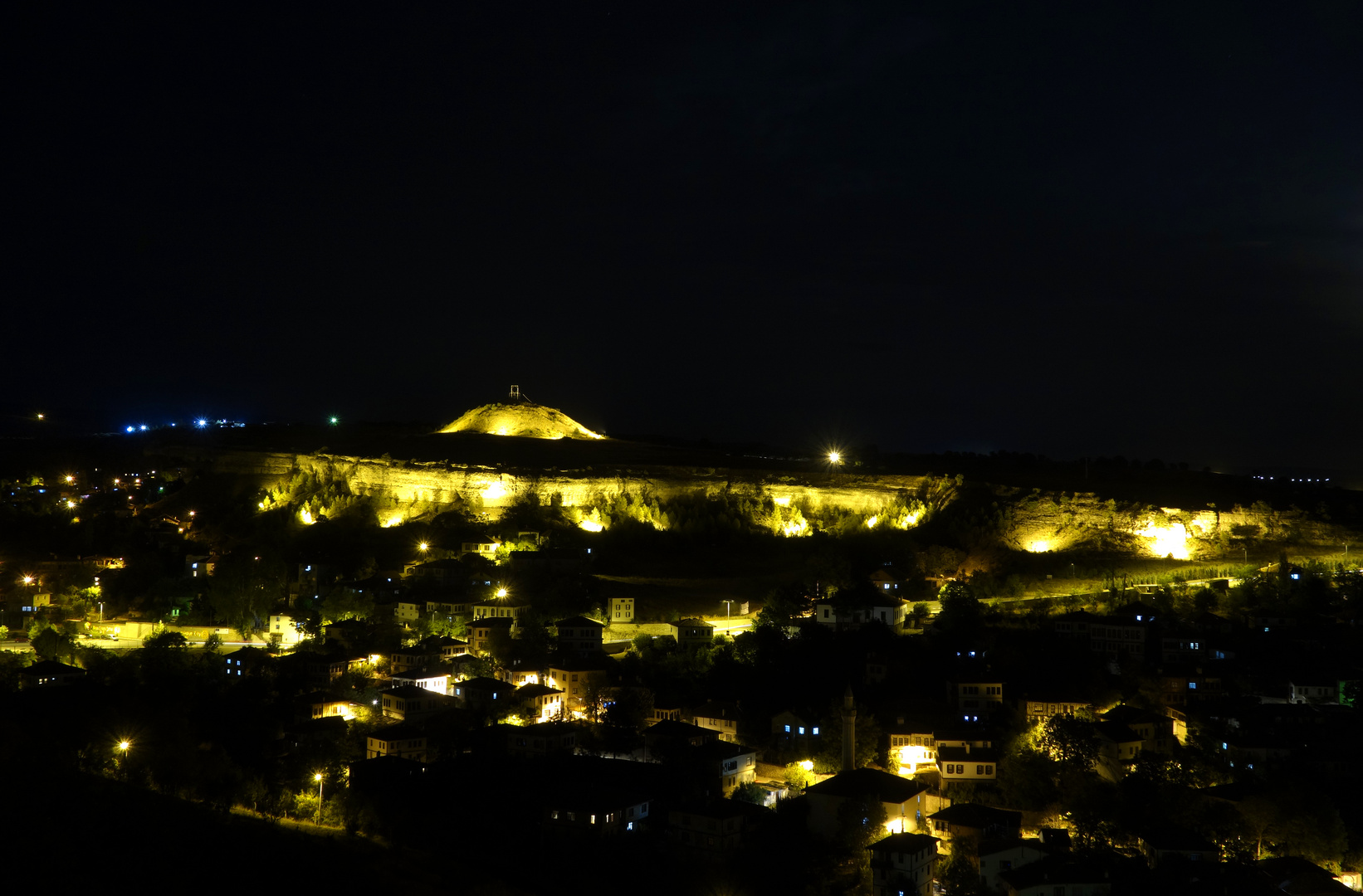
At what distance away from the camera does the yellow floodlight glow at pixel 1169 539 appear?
33.4 metres

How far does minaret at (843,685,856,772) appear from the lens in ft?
66.0

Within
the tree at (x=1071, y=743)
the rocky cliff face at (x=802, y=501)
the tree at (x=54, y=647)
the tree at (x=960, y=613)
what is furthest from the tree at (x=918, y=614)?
the tree at (x=54, y=647)

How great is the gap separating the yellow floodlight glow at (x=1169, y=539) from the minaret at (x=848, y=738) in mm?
17147

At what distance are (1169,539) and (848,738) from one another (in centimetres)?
1822

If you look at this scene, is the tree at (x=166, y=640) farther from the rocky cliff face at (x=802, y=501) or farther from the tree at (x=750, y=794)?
the tree at (x=750, y=794)

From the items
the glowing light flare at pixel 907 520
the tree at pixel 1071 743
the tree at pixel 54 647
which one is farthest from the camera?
the glowing light flare at pixel 907 520

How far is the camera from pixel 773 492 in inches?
1570

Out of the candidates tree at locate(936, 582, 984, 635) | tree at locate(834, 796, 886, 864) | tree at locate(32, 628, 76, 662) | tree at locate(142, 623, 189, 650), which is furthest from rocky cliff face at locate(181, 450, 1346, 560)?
tree at locate(834, 796, 886, 864)

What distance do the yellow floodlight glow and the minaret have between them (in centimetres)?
1715

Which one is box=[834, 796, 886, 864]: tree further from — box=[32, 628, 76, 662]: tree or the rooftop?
box=[32, 628, 76, 662]: tree

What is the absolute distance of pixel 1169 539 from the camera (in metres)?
33.7

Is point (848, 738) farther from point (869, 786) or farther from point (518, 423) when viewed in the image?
point (518, 423)

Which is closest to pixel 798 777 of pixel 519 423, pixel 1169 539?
pixel 1169 539

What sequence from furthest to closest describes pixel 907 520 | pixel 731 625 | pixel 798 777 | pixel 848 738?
1. pixel 907 520
2. pixel 731 625
3. pixel 798 777
4. pixel 848 738
